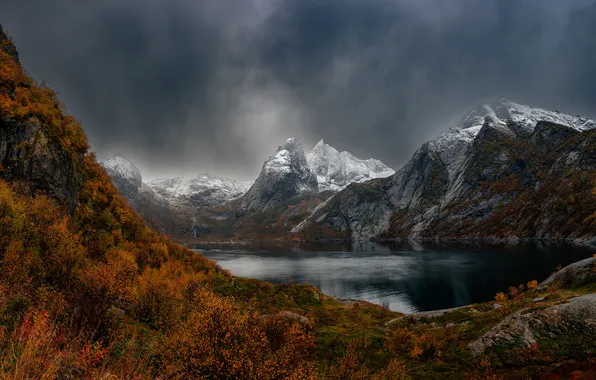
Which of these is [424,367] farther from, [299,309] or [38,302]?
[299,309]

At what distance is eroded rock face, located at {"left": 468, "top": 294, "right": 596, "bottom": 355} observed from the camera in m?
16.1

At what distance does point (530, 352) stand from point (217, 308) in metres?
16.4

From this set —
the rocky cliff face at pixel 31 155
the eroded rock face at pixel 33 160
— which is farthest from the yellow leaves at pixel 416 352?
the eroded rock face at pixel 33 160

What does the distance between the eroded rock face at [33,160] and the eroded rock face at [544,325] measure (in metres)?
37.5

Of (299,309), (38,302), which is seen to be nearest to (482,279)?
(299,309)

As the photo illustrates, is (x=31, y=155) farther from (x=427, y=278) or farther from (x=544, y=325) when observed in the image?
(x=427, y=278)

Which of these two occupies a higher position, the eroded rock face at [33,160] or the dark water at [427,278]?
the eroded rock face at [33,160]

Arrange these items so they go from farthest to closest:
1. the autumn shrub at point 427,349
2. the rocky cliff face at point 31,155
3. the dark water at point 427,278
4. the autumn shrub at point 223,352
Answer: the dark water at point 427,278, the rocky cliff face at point 31,155, the autumn shrub at point 427,349, the autumn shrub at point 223,352

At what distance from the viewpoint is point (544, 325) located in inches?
667

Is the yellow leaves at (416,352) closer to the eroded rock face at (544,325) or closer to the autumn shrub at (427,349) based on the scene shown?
the autumn shrub at (427,349)

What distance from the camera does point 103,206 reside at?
38.8 meters

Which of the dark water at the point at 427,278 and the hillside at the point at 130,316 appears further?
the dark water at the point at 427,278

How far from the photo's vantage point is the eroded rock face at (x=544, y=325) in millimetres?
16094

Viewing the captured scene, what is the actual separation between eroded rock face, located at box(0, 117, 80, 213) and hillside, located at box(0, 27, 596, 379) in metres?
0.12
